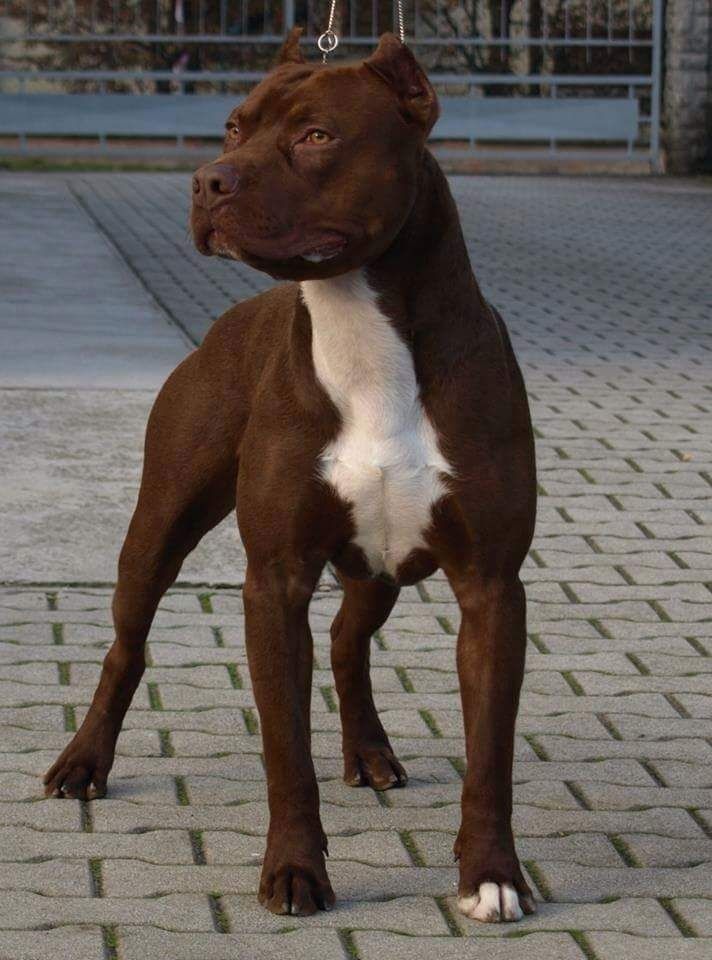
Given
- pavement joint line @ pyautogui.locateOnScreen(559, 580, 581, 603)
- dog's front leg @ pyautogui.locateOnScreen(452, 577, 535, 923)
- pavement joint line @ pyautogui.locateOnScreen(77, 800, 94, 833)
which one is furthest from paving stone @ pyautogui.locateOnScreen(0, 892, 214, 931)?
pavement joint line @ pyautogui.locateOnScreen(559, 580, 581, 603)

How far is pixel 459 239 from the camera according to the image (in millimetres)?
3963

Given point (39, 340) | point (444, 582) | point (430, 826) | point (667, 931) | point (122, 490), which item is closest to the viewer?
point (667, 931)

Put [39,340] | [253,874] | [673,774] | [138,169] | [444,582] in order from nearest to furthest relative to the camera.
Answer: [253,874]
[673,774]
[444,582]
[39,340]
[138,169]

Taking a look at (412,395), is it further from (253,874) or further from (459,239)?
(253,874)

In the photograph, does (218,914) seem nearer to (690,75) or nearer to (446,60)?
(690,75)

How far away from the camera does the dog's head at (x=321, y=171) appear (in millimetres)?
3629

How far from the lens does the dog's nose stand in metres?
3.62

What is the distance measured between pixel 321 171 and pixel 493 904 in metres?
1.48

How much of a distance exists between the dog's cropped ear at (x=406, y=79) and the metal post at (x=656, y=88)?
2452 centimetres

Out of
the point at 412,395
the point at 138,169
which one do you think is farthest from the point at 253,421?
the point at 138,169

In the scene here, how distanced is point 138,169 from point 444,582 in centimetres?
2162

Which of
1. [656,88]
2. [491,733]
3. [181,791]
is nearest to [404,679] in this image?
[181,791]

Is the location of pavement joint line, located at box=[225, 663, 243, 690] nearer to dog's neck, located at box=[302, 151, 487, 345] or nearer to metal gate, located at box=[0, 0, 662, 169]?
dog's neck, located at box=[302, 151, 487, 345]

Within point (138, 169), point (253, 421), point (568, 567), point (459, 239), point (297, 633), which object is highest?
point (459, 239)
